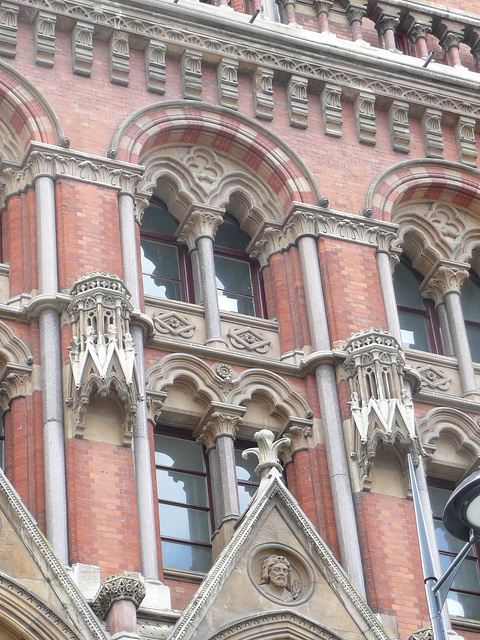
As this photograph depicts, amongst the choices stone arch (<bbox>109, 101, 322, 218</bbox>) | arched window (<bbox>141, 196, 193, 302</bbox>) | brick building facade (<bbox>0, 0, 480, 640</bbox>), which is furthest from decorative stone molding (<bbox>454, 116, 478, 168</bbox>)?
arched window (<bbox>141, 196, 193, 302</bbox>)

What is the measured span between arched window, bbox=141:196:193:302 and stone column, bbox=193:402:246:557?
Answer: 2375 mm

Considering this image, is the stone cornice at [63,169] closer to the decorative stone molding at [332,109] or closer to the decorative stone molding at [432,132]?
the decorative stone molding at [332,109]

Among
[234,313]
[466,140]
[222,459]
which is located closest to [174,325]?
[234,313]

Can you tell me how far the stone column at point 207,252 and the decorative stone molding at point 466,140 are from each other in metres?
4.66

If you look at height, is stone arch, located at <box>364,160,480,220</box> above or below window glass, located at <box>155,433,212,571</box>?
above

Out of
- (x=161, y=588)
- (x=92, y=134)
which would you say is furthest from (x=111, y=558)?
(x=92, y=134)

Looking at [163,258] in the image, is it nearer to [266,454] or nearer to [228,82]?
[228,82]

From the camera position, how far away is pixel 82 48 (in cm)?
2669

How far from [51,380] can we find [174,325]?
2784 millimetres

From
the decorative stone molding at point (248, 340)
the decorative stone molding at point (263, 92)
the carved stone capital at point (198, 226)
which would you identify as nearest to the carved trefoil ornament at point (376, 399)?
the decorative stone molding at point (248, 340)

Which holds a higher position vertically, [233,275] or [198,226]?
[198,226]

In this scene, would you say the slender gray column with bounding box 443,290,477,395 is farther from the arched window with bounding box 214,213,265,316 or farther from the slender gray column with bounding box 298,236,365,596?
the arched window with bounding box 214,213,265,316

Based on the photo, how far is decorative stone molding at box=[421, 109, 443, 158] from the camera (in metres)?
28.5

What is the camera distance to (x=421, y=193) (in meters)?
28.2
